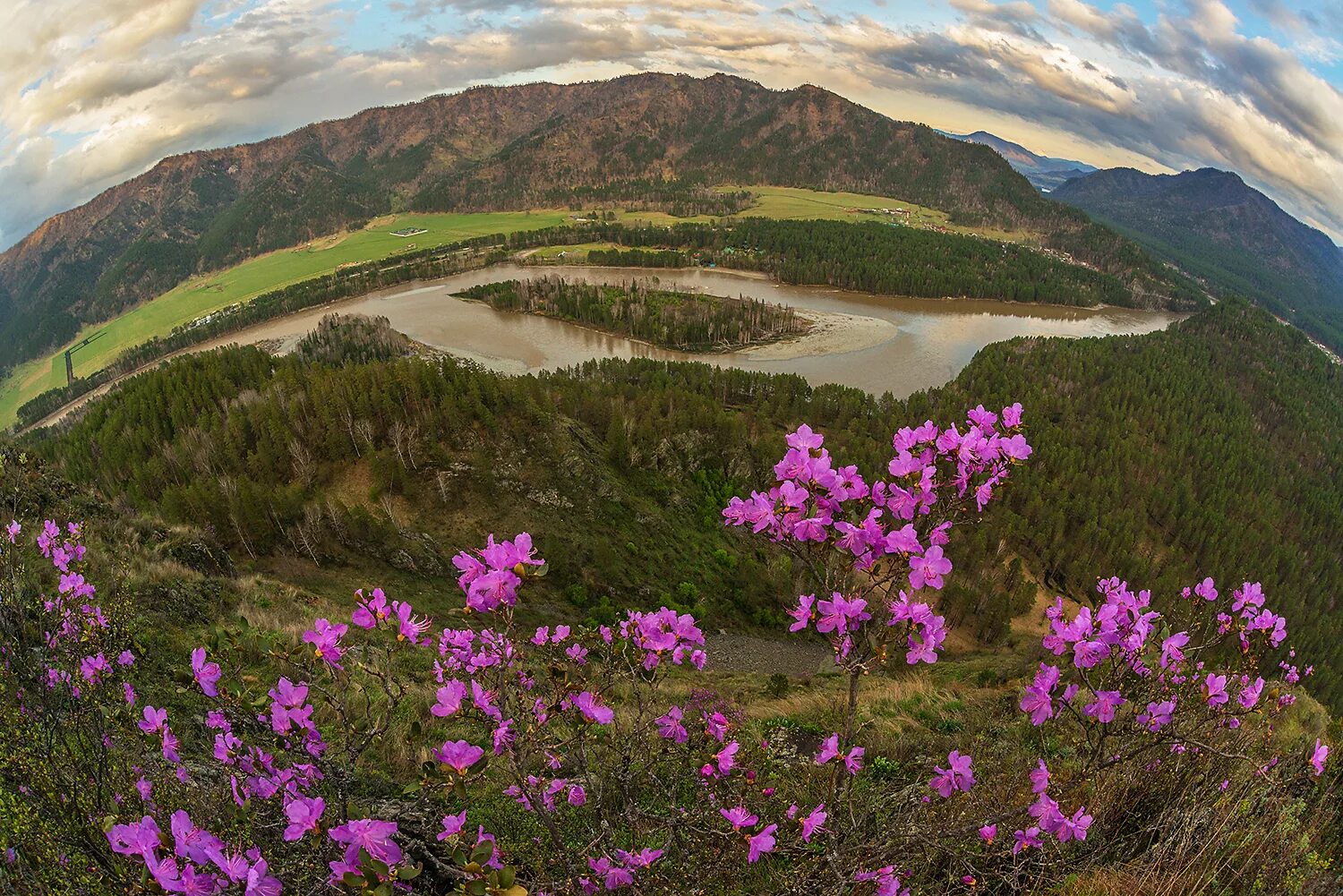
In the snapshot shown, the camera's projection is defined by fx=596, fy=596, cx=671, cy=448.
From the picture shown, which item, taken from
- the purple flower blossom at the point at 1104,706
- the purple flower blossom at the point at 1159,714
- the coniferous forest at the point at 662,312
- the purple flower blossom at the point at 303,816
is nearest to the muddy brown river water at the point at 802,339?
the coniferous forest at the point at 662,312

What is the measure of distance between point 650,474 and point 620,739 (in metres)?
33.5

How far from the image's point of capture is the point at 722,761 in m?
3.94

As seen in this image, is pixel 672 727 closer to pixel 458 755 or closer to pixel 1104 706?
pixel 458 755

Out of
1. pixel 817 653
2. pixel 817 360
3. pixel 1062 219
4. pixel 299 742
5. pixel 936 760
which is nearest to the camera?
pixel 299 742

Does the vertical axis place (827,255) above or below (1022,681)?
above

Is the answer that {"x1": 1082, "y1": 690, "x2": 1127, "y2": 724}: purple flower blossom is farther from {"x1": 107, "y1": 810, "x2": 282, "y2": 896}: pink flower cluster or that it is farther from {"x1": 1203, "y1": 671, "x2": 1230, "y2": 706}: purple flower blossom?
{"x1": 107, "y1": 810, "x2": 282, "y2": 896}: pink flower cluster

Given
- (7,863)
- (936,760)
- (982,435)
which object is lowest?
(936,760)

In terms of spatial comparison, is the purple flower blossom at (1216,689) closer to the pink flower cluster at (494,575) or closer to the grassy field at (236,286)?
the pink flower cluster at (494,575)

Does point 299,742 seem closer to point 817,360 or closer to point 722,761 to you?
point 722,761

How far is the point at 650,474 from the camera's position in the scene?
37844mm

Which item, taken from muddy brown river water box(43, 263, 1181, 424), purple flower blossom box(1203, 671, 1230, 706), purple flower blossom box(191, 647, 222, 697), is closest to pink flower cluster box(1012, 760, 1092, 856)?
purple flower blossom box(1203, 671, 1230, 706)

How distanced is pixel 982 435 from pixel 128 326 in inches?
8188

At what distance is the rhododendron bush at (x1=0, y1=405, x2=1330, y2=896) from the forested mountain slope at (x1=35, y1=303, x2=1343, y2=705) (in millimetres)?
14715

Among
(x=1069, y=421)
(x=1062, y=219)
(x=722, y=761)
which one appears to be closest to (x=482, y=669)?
(x=722, y=761)
